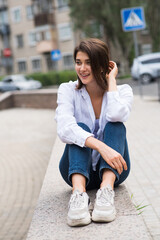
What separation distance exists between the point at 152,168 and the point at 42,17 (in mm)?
42042

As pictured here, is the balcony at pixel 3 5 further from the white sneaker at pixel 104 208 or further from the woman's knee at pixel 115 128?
the white sneaker at pixel 104 208

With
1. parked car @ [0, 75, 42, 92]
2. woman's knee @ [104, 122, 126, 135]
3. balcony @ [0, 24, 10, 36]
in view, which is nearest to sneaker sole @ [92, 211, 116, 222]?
woman's knee @ [104, 122, 126, 135]

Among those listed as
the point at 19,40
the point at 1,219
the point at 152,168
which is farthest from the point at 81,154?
the point at 19,40

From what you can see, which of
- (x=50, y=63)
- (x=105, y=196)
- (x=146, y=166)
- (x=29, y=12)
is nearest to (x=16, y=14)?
(x=29, y=12)

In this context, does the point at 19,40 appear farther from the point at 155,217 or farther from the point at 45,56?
the point at 155,217

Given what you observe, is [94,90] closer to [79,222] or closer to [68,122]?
[68,122]

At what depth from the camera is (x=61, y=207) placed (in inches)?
111

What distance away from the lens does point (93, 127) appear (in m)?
3.20

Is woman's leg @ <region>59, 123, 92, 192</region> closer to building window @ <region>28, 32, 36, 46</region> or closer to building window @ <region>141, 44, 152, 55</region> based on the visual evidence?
building window @ <region>141, 44, 152, 55</region>

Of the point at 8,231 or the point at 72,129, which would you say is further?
the point at 8,231

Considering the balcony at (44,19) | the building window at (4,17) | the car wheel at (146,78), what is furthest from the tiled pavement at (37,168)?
the building window at (4,17)

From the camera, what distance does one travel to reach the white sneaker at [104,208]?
7.82 ft

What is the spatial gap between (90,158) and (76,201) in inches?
20.3

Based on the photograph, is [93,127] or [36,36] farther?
[36,36]
